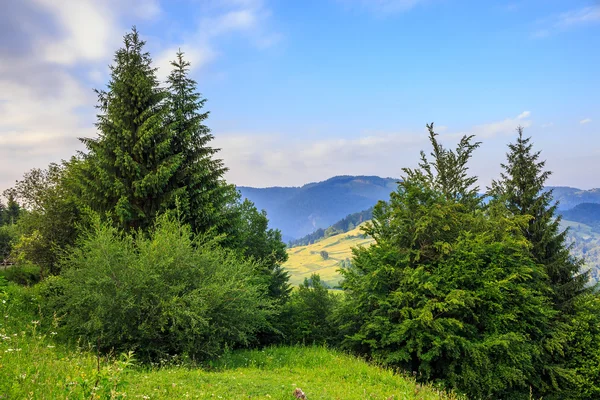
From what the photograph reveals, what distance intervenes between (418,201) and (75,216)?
2102 cm

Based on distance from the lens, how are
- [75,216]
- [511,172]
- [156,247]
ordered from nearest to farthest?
[156,247] < [75,216] < [511,172]

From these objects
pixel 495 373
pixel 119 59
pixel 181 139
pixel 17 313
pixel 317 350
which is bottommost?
pixel 495 373

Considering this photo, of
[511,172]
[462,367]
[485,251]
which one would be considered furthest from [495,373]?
[511,172]

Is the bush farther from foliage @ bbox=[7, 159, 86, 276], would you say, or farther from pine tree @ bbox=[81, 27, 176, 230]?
foliage @ bbox=[7, 159, 86, 276]

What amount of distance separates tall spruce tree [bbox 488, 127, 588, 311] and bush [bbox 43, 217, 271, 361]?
19.9 meters

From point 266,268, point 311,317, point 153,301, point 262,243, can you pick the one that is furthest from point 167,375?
point 262,243

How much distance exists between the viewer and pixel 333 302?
896 inches

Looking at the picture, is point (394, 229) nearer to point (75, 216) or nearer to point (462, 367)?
point (462, 367)

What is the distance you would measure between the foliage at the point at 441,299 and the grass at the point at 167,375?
431 centimetres

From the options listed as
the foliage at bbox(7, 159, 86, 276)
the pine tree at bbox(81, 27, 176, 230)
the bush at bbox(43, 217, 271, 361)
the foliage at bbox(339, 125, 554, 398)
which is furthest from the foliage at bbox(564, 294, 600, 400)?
the foliage at bbox(7, 159, 86, 276)

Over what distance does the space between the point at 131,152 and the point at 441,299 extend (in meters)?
17.3

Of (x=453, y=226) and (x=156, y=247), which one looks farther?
(x=453, y=226)

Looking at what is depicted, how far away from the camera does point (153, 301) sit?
10.8 m

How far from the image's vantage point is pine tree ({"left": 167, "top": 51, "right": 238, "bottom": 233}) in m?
19.6
